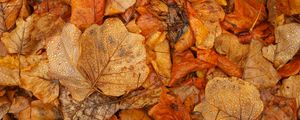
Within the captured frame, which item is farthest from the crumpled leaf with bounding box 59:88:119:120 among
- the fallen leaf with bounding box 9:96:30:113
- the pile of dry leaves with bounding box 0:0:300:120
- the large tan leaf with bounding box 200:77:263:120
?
the large tan leaf with bounding box 200:77:263:120

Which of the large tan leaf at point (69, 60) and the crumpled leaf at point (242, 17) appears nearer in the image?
the large tan leaf at point (69, 60)

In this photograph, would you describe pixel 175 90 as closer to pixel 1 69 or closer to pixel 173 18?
pixel 173 18

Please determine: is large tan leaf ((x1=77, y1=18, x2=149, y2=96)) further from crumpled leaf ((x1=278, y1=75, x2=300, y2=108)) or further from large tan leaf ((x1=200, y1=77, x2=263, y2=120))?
crumpled leaf ((x1=278, y1=75, x2=300, y2=108))

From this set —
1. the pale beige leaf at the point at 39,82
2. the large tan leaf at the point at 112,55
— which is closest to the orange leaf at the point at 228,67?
the large tan leaf at the point at 112,55

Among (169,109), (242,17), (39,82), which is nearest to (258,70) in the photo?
(242,17)

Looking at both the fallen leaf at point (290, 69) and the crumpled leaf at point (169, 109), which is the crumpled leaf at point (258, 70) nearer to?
the fallen leaf at point (290, 69)

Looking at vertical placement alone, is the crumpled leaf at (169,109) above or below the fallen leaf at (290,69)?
below

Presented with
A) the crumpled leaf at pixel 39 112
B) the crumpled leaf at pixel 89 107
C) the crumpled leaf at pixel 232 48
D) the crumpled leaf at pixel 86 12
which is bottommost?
the crumpled leaf at pixel 39 112
